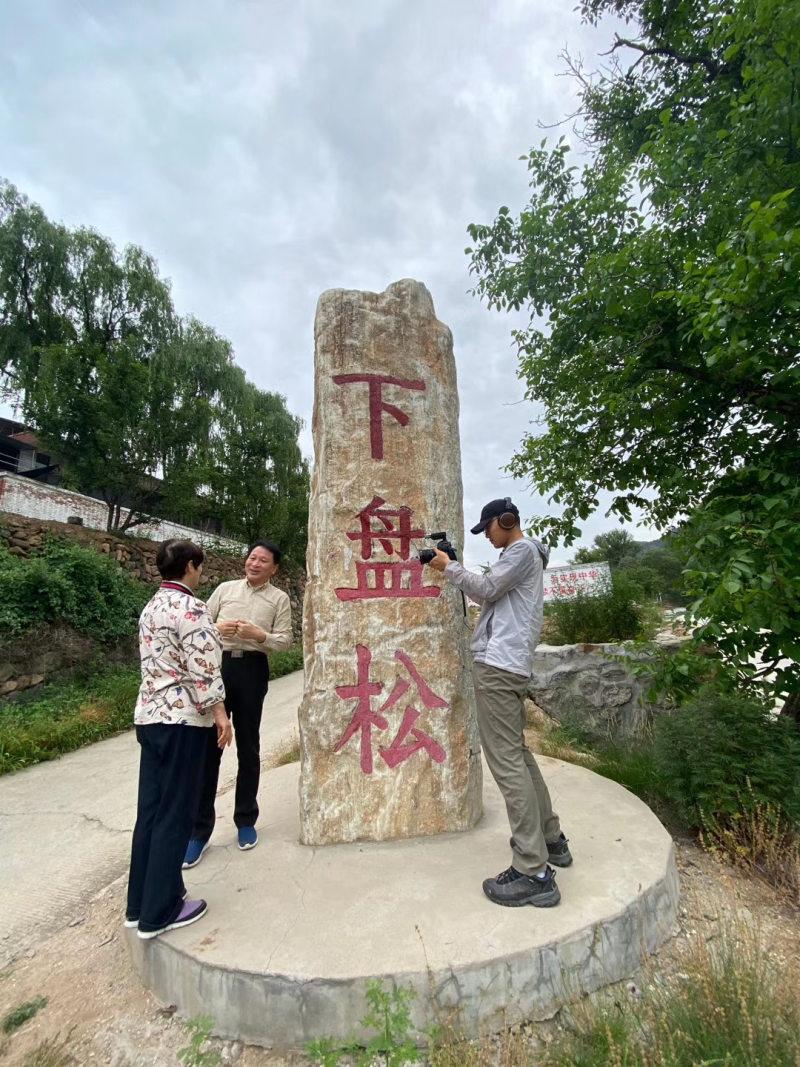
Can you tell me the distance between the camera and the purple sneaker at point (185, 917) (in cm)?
214

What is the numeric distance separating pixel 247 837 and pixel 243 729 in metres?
0.57

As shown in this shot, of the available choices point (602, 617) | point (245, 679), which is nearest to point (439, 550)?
point (245, 679)

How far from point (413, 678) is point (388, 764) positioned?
473mm

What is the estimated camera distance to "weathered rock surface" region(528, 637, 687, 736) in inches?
212

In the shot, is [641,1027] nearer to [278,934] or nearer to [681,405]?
[278,934]

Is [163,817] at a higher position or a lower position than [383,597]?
lower

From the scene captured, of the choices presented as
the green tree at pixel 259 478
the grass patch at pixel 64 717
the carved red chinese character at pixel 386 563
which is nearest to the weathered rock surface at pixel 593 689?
the carved red chinese character at pixel 386 563

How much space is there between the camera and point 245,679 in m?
2.88

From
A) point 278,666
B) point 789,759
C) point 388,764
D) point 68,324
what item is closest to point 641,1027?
point 388,764

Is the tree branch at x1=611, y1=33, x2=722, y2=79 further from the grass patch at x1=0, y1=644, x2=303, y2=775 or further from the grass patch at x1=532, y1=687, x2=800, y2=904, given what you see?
the grass patch at x1=0, y1=644, x2=303, y2=775

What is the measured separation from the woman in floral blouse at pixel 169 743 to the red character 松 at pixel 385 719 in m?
0.85

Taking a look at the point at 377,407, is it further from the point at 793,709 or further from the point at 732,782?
the point at 793,709

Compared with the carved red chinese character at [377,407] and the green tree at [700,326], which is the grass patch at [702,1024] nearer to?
the green tree at [700,326]

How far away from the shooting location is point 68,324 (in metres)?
12.0
